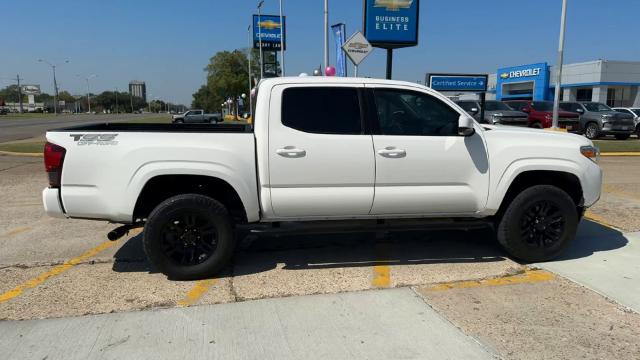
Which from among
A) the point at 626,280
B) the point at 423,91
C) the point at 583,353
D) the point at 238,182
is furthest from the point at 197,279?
the point at 626,280

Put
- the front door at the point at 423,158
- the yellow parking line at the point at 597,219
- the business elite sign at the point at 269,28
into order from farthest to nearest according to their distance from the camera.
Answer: the business elite sign at the point at 269,28
the yellow parking line at the point at 597,219
the front door at the point at 423,158

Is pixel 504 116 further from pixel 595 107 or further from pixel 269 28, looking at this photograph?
pixel 269 28

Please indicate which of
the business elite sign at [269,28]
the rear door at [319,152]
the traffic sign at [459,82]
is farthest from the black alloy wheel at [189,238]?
the business elite sign at [269,28]

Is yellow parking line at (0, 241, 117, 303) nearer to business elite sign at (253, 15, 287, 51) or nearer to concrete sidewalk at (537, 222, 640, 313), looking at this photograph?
concrete sidewalk at (537, 222, 640, 313)

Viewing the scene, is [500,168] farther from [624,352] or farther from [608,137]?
[608,137]

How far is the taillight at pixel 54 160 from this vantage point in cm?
443

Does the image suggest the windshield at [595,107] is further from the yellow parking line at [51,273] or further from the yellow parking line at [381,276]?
the yellow parking line at [51,273]

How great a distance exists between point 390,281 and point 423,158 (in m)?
Answer: 1.22

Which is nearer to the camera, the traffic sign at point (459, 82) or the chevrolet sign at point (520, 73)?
the traffic sign at point (459, 82)

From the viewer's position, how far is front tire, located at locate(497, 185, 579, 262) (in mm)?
5094

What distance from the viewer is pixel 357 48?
41.2 ft

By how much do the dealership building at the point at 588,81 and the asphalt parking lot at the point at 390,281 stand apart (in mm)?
46810

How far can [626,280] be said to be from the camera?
15.4 ft

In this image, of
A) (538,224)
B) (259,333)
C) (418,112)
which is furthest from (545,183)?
(259,333)
